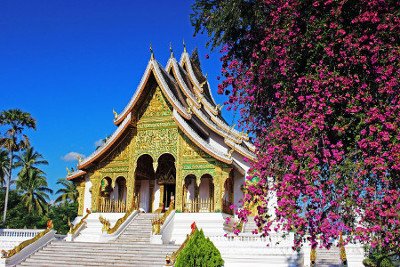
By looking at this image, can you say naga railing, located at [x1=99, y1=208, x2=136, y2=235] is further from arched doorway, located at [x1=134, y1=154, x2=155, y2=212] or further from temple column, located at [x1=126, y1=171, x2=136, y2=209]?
arched doorway, located at [x1=134, y1=154, x2=155, y2=212]

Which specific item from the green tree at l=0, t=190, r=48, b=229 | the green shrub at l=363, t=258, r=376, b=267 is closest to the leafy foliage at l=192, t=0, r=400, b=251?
the green shrub at l=363, t=258, r=376, b=267

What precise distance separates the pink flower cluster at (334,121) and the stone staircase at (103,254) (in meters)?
7.29

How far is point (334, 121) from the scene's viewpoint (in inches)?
233

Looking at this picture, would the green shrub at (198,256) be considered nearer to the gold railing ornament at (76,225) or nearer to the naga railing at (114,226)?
the naga railing at (114,226)

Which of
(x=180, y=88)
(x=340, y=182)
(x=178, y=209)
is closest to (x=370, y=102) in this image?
(x=340, y=182)

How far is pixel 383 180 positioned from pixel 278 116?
5.37 feet

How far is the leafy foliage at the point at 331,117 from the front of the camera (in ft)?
16.5

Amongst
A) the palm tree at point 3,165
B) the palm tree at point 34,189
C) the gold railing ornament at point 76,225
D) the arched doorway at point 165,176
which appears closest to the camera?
the gold railing ornament at point 76,225

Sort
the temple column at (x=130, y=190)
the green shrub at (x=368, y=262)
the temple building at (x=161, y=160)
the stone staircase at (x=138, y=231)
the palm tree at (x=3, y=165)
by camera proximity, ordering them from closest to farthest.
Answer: the green shrub at (x=368, y=262) < the stone staircase at (x=138, y=231) < the temple building at (x=161, y=160) < the temple column at (x=130, y=190) < the palm tree at (x=3, y=165)

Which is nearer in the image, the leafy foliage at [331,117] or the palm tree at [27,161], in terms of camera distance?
the leafy foliage at [331,117]

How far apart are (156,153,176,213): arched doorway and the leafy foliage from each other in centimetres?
1266

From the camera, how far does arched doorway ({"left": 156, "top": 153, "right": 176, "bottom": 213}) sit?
1902cm

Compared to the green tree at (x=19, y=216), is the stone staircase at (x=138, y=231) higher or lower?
lower

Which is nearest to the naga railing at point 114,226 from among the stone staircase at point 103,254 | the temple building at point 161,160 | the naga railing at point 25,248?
the stone staircase at point 103,254
